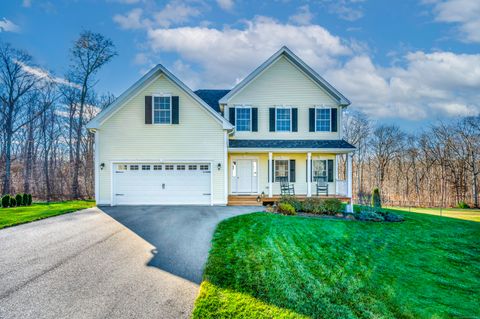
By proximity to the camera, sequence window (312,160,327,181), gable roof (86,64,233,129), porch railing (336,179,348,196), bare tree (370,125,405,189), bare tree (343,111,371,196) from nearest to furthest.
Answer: gable roof (86,64,233,129)
porch railing (336,179,348,196)
window (312,160,327,181)
bare tree (370,125,405,189)
bare tree (343,111,371,196)

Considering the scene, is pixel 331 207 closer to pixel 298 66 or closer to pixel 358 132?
pixel 298 66

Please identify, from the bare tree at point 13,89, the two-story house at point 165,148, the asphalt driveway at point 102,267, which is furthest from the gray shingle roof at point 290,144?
the bare tree at point 13,89

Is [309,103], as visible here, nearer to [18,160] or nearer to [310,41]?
[310,41]

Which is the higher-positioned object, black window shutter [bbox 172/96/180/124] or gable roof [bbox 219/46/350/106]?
gable roof [bbox 219/46/350/106]

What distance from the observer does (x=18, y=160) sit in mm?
25328

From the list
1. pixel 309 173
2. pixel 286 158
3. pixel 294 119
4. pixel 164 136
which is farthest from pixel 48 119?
pixel 309 173

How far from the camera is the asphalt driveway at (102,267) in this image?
415 centimetres

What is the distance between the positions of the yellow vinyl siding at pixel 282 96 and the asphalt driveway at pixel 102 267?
8.39m

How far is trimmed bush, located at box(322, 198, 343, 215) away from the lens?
12.8m

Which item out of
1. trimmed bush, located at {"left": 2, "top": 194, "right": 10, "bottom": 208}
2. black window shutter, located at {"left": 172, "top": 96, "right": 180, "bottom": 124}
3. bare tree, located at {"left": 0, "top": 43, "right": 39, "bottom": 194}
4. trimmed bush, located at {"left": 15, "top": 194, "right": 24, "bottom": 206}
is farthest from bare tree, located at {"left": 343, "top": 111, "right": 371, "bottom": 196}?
bare tree, located at {"left": 0, "top": 43, "right": 39, "bottom": 194}

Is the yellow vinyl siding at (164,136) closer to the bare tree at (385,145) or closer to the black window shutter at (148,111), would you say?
the black window shutter at (148,111)

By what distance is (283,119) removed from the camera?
16625 millimetres

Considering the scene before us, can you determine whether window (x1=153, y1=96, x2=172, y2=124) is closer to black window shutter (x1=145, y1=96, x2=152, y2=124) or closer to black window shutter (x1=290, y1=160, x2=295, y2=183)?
black window shutter (x1=145, y1=96, x2=152, y2=124)

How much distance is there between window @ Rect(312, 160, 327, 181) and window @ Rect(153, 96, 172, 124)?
8884mm
